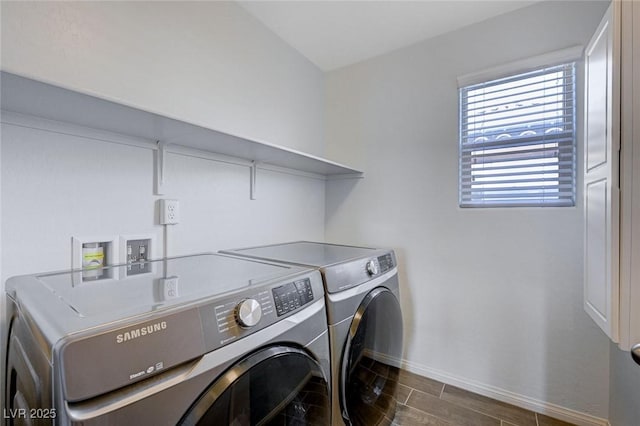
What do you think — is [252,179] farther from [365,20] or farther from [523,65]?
[523,65]

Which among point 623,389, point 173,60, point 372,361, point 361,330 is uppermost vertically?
point 173,60

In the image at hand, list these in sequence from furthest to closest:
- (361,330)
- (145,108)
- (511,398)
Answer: (511,398), (361,330), (145,108)

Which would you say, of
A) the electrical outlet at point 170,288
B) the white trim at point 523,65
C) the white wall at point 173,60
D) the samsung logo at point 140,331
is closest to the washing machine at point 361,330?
the electrical outlet at point 170,288

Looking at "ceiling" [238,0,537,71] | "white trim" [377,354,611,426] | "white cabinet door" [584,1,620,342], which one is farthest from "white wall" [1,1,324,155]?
"white trim" [377,354,611,426]

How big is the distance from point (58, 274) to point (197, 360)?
731mm

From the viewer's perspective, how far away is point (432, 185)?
1967 mm

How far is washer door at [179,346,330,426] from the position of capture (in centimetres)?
65

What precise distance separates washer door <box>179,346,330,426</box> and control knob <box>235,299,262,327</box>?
9 cm

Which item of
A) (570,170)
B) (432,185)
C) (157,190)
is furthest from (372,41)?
(157,190)

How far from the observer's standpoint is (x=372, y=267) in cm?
141

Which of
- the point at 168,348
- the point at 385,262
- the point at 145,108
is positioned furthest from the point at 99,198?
the point at 385,262

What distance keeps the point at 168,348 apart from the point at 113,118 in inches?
33.9

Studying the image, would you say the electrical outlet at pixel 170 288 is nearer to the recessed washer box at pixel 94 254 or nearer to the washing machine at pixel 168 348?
the washing machine at pixel 168 348

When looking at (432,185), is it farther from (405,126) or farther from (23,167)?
(23,167)
